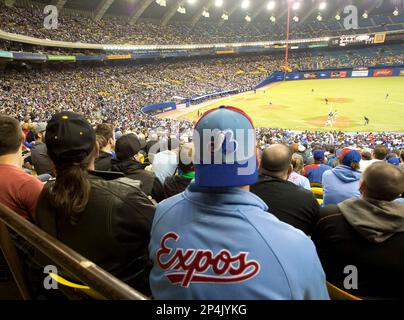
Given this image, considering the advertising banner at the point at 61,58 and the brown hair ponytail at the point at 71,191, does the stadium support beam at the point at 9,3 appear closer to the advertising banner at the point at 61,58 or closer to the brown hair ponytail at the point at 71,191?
the advertising banner at the point at 61,58

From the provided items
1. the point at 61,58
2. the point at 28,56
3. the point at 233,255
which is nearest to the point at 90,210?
the point at 233,255

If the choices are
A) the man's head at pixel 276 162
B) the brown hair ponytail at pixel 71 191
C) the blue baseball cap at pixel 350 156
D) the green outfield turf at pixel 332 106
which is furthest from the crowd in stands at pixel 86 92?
the brown hair ponytail at pixel 71 191

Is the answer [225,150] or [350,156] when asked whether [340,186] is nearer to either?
[350,156]

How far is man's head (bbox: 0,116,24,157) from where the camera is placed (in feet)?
9.61

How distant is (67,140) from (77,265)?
3.44ft

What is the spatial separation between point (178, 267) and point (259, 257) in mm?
403

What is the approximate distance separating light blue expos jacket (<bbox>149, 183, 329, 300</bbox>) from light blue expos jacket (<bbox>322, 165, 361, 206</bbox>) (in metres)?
3.10

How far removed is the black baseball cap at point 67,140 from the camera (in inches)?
86.4

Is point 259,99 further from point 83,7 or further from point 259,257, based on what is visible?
point 259,257

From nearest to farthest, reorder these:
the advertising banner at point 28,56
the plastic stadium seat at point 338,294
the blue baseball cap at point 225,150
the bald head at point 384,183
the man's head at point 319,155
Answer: the blue baseball cap at point 225,150 < the plastic stadium seat at point 338,294 < the bald head at point 384,183 < the man's head at point 319,155 < the advertising banner at point 28,56

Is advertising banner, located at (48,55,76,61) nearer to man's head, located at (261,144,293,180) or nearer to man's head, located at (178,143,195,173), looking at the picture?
man's head, located at (178,143,195,173)

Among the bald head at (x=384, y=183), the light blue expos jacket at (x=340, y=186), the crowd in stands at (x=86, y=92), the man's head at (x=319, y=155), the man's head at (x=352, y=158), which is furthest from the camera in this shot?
the crowd in stands at (x=86, y=92)
